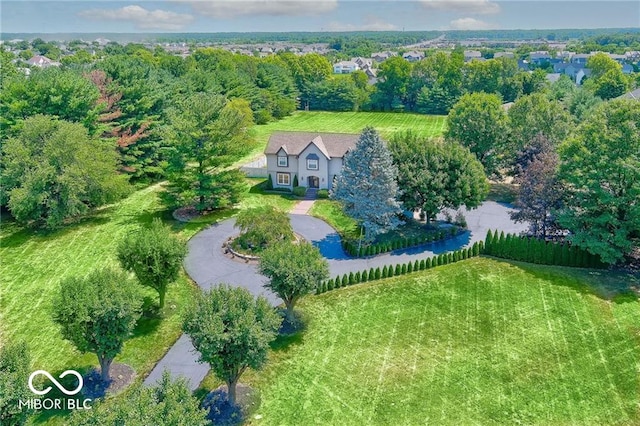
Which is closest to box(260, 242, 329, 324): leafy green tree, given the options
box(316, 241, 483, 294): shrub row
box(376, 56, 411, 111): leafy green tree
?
box(316, 241, 483, 294): shrub row

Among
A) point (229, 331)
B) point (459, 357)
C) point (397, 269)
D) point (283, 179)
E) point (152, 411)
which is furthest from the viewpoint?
point (283, 179)

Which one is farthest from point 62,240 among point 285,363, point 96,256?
point 285,363

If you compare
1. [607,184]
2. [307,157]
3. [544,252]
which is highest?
[607,184]

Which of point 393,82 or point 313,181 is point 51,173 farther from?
point 393,82

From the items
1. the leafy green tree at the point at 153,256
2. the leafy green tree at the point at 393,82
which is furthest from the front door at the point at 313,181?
the leafy green tree at the point at 393,82

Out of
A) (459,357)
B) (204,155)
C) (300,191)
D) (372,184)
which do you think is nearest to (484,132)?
(372,184)

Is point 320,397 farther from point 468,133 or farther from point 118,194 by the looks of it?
point 468,133

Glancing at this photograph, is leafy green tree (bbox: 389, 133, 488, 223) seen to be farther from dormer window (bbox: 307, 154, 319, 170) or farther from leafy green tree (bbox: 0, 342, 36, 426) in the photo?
leafy green tree (bbox: 0, 342, 36, 426)
